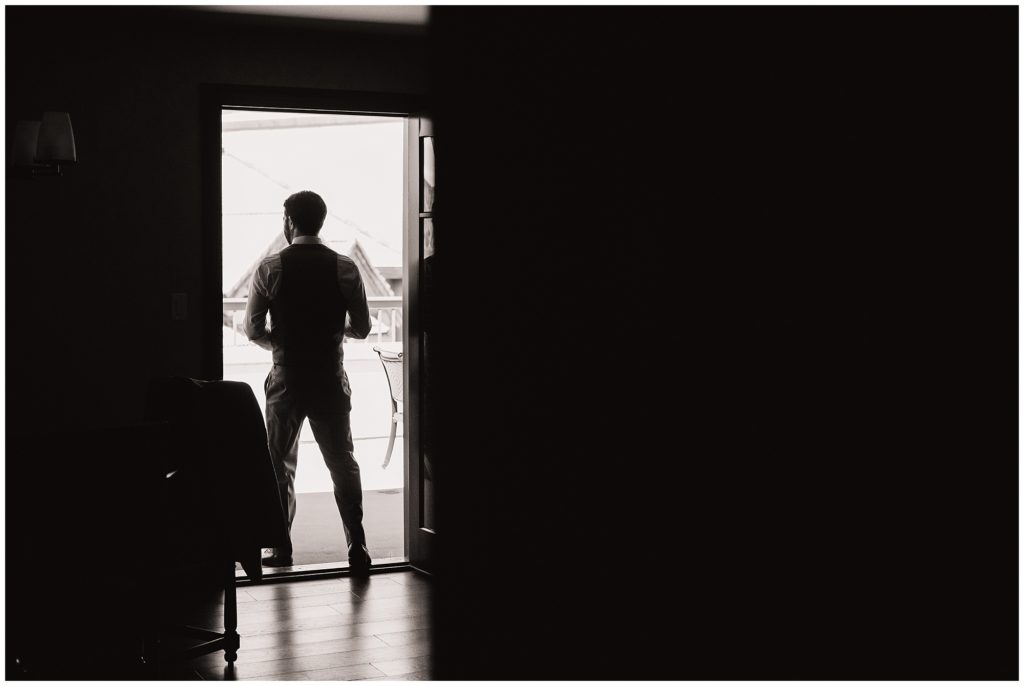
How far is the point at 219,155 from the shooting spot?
3529 millimetres

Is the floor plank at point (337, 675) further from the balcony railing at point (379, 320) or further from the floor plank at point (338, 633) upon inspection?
the balcony railing at point (379, 320)

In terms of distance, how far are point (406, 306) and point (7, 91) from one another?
1.61 meters

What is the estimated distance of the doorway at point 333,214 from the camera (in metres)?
6.92

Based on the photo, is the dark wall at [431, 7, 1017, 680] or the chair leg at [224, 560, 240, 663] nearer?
the dark wall at [431, 7, 1017, 680]

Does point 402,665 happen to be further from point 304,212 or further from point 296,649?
point 304,212

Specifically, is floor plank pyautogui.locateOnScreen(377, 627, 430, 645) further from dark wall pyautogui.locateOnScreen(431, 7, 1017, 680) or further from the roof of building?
the roof of building

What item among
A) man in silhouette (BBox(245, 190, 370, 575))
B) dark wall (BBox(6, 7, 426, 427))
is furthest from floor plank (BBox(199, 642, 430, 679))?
dark wall (BBox(6, 7, 426, 427))

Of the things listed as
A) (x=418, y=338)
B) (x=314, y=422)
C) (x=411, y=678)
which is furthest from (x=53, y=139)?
(x=411, y=678)

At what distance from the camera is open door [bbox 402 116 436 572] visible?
12.0 feet

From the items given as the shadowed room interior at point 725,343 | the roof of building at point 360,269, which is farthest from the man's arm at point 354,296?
the roof of building at point 360,269

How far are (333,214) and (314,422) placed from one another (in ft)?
19.2

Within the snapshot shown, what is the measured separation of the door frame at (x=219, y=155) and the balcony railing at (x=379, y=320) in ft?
9.54

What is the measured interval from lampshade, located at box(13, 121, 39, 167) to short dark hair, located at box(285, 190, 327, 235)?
874 mm

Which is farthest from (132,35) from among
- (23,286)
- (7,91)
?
(23,286)
